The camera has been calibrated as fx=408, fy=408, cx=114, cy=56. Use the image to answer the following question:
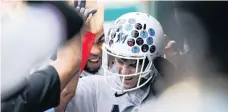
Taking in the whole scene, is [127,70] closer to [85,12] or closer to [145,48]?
[145,48]

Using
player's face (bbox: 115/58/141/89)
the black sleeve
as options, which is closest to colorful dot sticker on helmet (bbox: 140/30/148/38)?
player's face (bbox: 115/58/141/89)

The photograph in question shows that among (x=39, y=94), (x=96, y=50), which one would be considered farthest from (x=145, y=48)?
(x=39, y=94)

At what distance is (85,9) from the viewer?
1.57m

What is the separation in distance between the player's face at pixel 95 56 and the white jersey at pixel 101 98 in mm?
33

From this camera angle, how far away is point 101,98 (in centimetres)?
161

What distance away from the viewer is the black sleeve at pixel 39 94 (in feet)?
5.00

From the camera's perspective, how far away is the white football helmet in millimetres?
1520

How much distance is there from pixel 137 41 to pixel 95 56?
0.18 metres

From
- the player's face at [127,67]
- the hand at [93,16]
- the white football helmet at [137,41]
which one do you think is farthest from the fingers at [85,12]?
the player's face at [127,67]

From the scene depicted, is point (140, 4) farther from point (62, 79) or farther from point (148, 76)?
point (62, 79)

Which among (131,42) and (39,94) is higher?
(131,42)

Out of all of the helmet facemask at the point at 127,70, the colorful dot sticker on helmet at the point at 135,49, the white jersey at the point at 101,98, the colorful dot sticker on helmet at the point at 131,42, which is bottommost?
the white jersey at the point at 101,98

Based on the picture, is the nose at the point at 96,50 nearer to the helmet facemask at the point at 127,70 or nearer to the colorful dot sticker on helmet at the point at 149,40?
the helmet facemask at the point at 127,70

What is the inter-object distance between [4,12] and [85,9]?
31cm
